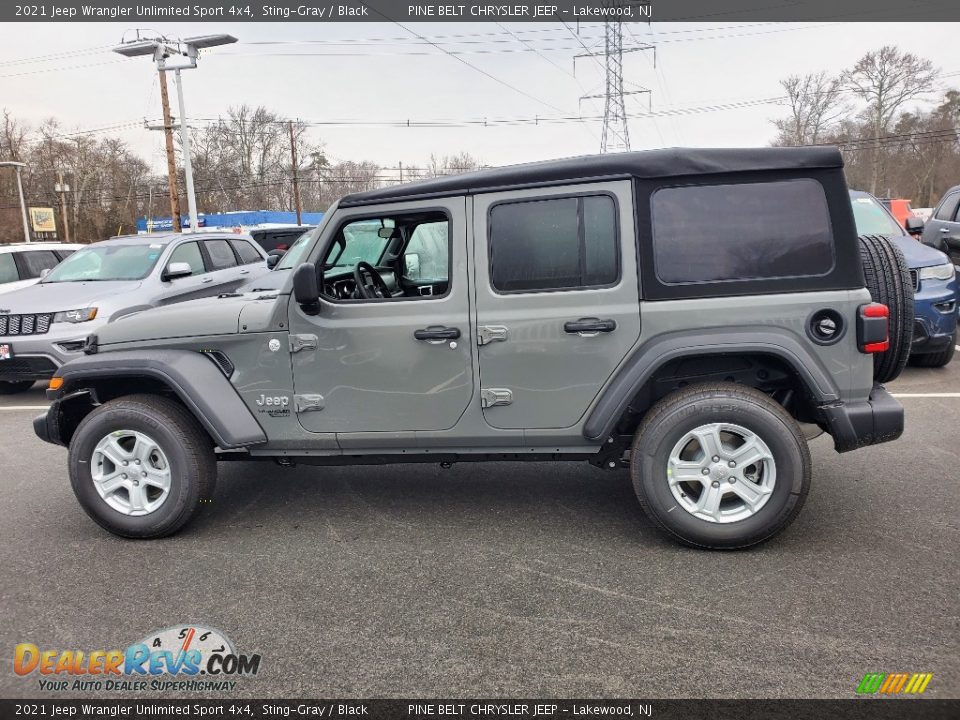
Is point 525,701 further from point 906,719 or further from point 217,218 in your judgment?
point 217,218

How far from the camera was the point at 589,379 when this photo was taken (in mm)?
3648

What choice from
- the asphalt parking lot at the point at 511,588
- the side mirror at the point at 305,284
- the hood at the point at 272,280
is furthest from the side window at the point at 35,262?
the side mirror at the point at 305,284

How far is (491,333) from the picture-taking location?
3707 mm

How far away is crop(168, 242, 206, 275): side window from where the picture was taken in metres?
9.41

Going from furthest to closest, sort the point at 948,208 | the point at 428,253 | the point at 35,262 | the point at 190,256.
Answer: the point at 35,262, the point at 948,208, the point at 190,256, the point at 428,253

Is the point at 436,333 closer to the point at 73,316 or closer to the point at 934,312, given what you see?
the point at 934,312

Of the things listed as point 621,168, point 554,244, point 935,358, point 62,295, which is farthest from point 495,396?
point 62,295

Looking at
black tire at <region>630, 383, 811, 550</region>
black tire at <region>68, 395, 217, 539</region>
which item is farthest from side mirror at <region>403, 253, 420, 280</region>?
black tire at <region>630, 383, 811, 550</region>

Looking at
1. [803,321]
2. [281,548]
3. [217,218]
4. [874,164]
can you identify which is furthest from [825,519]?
[217,218]

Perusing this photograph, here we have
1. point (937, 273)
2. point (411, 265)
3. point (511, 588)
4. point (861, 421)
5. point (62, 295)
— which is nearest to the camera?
point (511, 588)

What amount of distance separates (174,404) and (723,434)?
3065 mm

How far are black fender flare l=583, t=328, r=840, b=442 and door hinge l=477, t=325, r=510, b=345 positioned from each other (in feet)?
2.08

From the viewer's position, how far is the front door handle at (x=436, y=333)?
12.2 ft

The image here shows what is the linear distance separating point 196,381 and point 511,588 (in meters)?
2.06
